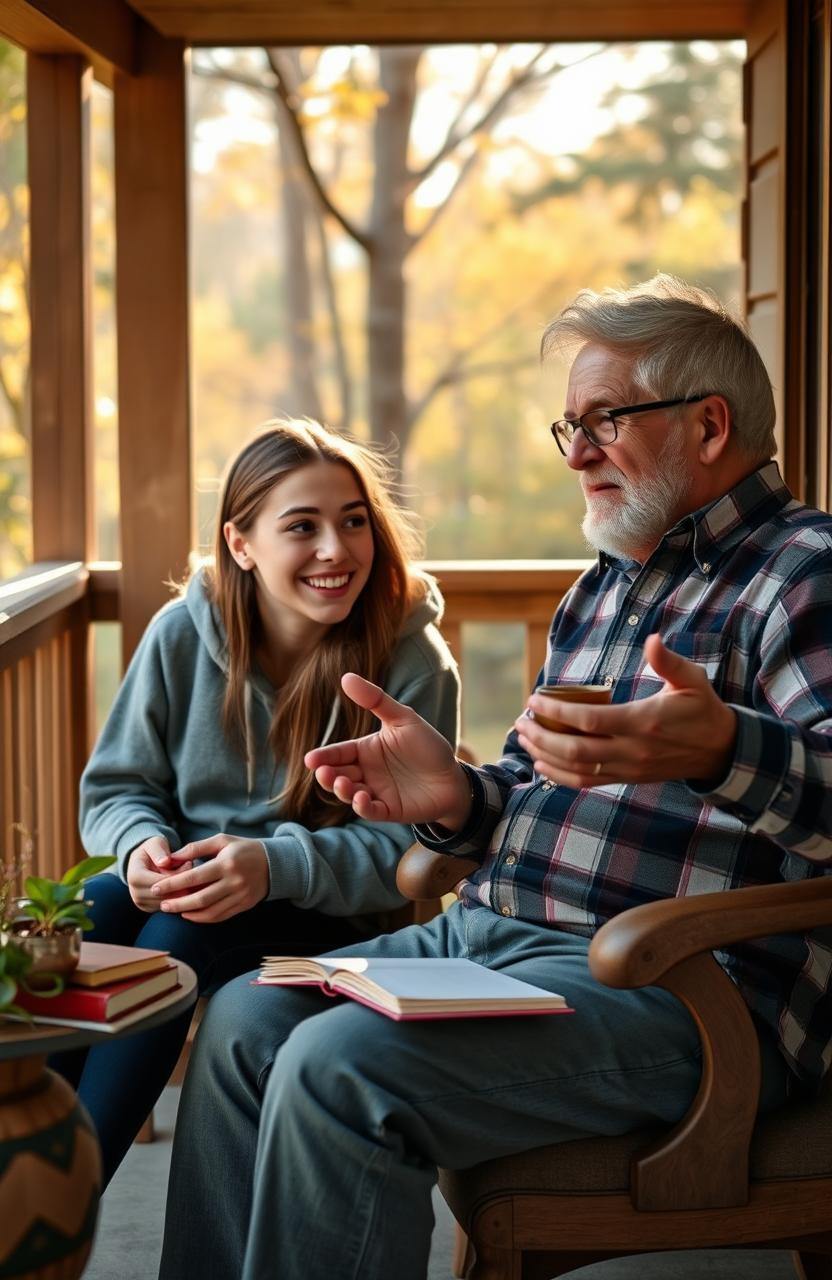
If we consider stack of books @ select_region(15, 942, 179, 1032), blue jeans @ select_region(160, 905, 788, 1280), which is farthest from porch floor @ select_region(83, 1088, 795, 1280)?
stack of books @ select_region(15, 942, 179, 1032)

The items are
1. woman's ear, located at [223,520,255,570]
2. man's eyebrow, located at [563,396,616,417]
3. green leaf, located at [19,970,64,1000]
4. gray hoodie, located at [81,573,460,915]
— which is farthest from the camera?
woman's ear, located at [223,520,255,570]

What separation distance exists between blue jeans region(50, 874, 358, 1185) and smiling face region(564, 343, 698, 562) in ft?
2.68

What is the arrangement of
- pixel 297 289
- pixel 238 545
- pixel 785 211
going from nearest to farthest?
1. pixel 238 545
2. pixel 785 211
3. pixel 297 289

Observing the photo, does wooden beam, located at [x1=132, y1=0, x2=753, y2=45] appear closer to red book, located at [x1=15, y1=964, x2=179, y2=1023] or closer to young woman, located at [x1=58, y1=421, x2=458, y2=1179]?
young woman, located at [x1=58, y1=421, x2=458, y2=1179]

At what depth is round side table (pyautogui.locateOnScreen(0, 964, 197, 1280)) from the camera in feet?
5.00

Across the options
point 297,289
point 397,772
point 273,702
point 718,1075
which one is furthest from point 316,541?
point 297,289

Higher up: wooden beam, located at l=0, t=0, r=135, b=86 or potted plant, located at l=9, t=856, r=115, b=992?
wooden beam, located at l=0, t=0, r=135, b=86

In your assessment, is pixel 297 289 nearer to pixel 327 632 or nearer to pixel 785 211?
pixel 785 211

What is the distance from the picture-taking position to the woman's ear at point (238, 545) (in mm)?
2590

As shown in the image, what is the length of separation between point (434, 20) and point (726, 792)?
2.12 metres

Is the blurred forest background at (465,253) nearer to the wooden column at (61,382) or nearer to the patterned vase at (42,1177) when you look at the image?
the wooden column at (61,382)

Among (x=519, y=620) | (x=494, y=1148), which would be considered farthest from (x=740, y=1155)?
(x=519, y=620)

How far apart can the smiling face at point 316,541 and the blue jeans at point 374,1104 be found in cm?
76

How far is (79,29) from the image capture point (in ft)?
9.28
